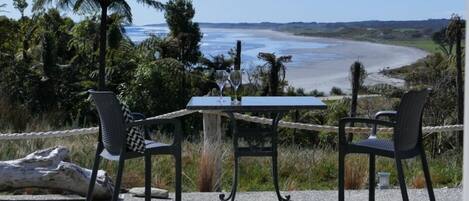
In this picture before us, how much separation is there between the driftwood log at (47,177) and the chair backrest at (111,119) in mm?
1164

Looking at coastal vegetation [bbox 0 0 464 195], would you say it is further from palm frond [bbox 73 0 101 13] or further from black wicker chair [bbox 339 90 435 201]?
black wicker chair [bbox 339 90 435 201]

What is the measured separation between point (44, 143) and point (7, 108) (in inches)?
147

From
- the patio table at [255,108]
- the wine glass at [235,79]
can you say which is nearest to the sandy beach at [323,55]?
the wine glass at [235,79]

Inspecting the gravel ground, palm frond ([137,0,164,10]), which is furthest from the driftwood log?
palm frond ([137,0,164,10])

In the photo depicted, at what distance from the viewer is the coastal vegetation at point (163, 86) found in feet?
24.0

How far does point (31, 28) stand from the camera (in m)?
25.5

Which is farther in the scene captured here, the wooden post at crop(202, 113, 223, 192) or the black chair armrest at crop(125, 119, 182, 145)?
the wooden post at crop(202, 113, 223, 192)

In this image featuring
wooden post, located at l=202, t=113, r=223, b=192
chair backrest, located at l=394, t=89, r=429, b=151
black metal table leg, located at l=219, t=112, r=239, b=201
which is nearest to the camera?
chair backrest, located at l=394, t=89, r=429, b=151

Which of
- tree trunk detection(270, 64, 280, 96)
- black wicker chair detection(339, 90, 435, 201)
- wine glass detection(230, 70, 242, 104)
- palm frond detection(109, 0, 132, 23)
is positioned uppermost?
palm frond detection(109, 0, 132, 23)

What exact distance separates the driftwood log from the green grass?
1.02m

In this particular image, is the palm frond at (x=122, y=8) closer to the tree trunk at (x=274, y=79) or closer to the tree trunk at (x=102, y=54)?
the tree trunk at (x=102, y=54)

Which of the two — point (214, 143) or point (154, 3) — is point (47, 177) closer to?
point (214, 143)

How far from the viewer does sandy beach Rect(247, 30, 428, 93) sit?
130 feet

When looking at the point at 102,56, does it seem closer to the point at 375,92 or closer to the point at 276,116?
the point at 375,92
